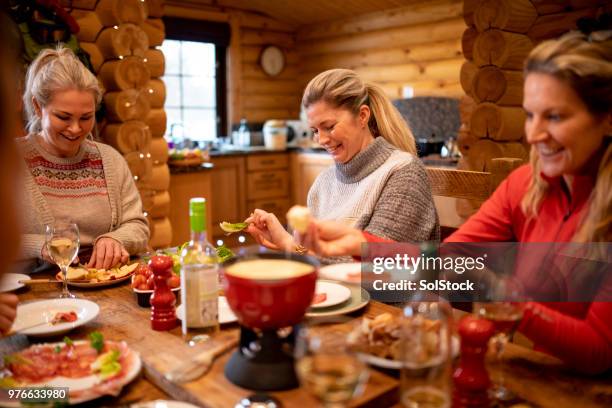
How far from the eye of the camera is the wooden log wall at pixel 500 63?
3574 mm

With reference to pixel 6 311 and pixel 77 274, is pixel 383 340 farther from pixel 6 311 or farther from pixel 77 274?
pixel 77 274

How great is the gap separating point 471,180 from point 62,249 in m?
1.30

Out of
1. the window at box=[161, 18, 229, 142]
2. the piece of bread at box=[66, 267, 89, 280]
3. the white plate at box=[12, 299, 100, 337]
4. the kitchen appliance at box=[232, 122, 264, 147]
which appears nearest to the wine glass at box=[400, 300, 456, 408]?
the white plate at box=[12, 299, 100, 337]

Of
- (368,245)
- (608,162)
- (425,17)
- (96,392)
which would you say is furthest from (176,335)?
(425,17)

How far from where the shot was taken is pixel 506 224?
59.9 inches

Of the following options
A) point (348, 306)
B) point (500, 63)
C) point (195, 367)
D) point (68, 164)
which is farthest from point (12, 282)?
point (500, 63)

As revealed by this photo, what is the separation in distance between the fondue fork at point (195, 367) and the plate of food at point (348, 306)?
11.2 inches

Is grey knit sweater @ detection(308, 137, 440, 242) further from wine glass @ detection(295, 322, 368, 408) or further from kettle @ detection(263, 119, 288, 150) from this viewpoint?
kettle @ detection(263, 119, 288, 150)

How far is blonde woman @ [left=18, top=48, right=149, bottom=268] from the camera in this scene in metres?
2.08

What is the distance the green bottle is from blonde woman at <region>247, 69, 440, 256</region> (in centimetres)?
57

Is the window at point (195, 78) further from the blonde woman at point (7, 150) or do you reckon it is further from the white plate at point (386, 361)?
the blonde woman at point (7, 150)

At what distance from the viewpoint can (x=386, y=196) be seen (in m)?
1.87

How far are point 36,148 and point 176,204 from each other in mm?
2468

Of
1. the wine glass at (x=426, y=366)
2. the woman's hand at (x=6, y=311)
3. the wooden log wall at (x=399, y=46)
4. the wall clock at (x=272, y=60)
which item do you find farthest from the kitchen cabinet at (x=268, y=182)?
the wine glass at (x=426, y=366)
